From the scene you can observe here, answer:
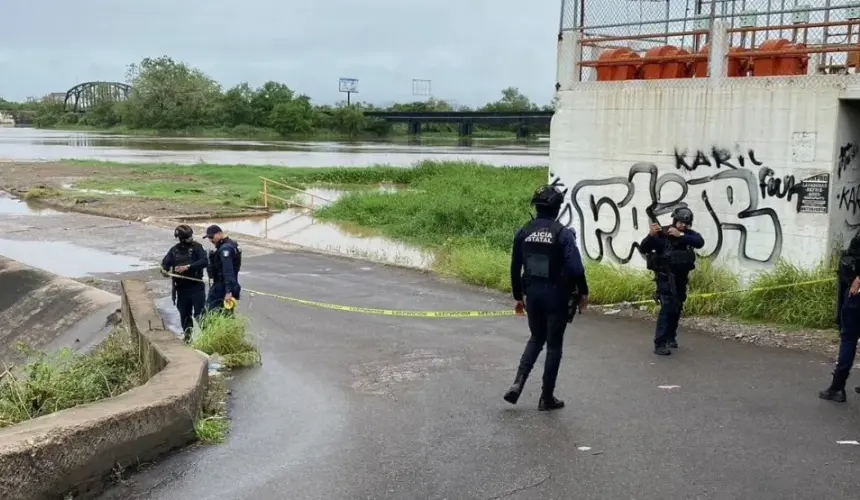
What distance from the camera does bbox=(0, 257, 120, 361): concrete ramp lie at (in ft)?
36.4

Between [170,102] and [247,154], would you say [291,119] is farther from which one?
[247,154]

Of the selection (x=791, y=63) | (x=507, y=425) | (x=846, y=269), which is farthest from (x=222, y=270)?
(x=791, y=63)

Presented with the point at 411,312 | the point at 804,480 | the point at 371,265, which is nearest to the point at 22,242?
the point at 371,265

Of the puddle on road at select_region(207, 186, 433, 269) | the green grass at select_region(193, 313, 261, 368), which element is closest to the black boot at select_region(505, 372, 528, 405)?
the green grass at select_region(193, 313, 261, 368)

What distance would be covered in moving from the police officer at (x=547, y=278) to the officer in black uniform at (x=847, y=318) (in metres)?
2.08

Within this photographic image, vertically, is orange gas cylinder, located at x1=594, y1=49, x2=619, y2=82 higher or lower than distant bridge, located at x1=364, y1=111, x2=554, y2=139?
lower

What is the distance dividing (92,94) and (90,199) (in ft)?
544

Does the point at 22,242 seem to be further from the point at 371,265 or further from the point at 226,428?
the point at 226,428

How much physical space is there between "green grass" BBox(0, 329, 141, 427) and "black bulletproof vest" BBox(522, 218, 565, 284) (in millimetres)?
3863

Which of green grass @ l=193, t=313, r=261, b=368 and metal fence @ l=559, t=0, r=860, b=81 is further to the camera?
metal fence @ l=559, t=0, r=860, b=81

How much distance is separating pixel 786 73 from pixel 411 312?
5.63 metres

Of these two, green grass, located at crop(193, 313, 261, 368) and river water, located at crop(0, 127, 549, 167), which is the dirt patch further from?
green grass, located at crop(193, 313, 261, 368)

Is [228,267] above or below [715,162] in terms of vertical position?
below

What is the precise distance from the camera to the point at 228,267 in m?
8.42
